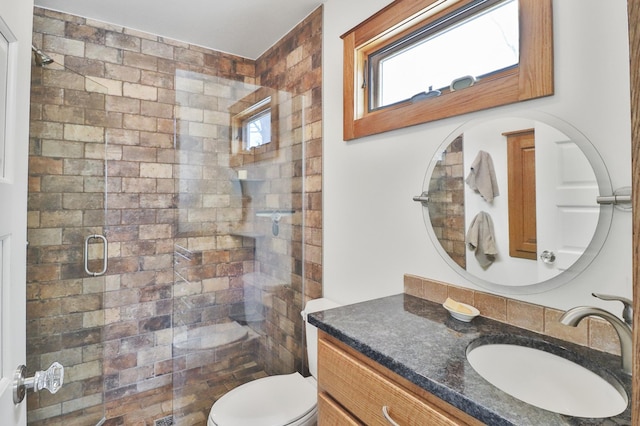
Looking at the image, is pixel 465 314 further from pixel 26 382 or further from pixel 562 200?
pixel 26 382

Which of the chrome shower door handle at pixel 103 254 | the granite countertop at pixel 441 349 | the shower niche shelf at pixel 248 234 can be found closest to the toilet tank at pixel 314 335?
the granite countertop at pixel 441 349

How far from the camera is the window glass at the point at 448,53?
1.19 m

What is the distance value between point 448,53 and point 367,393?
4.43 feet

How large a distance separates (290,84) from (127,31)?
1.20 m

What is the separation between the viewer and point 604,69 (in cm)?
91

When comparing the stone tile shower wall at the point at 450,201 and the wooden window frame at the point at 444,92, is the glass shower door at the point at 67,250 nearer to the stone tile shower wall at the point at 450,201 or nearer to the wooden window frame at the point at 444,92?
the wooden window frame at the point at 444,92

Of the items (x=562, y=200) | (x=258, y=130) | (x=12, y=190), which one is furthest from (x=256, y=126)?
(x=562, y=200)

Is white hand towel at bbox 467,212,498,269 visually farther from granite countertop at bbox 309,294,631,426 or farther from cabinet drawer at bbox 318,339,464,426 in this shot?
cabinet drawer at bbox 318,339,464,426

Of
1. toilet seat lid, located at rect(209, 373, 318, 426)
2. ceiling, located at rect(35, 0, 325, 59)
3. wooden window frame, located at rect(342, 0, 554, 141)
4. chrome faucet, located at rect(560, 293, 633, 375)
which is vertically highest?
ceiling, located at rect(35, 0, 325, 59)

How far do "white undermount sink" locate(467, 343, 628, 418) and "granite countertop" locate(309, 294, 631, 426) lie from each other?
0.09 ft

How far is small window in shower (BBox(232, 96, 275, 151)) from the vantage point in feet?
7.66

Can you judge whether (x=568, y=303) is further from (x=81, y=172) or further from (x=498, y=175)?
(x=81, y=172)

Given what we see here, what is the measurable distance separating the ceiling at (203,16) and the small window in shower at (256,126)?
1.64 ft

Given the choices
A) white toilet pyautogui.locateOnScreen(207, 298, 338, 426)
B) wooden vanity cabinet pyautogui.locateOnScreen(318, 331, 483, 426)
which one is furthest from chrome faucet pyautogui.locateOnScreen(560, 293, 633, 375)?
white toilet pyautogui.locateOnScreen(207, 298, 338, 426)
